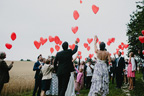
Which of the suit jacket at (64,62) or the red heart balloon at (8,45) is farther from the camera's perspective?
the red heart balloon at (8,45)

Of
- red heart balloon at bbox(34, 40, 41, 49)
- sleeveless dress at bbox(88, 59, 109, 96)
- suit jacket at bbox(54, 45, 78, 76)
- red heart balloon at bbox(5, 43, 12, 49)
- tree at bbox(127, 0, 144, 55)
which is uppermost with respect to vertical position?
tree at bbox(127, 0, 144, 55)

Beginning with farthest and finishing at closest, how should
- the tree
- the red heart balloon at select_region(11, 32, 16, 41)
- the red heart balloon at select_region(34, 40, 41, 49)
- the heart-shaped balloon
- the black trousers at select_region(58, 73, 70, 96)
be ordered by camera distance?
the tree, the heart-shaped balloon, the red heart balloon at select_region(34, 40, 41, 49), the red heart balloon at select_region(11, 32, 16, 41), the black trousers at select_region(58, 73, 70, 96)

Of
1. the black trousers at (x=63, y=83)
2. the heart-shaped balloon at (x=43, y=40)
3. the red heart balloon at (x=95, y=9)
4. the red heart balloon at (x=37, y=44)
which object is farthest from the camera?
the heart-shaped balloon at (x=43, y=40)

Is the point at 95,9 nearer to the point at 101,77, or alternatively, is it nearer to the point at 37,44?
the point at 101,77

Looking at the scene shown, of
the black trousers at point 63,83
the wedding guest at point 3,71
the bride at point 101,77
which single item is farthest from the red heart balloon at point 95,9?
the wedding guest at point 3,71

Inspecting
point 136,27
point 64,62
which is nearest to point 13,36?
point 64,62

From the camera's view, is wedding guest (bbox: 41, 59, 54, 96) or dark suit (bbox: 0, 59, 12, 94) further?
wedding guest (bbox: 41, 59, 54, 96)

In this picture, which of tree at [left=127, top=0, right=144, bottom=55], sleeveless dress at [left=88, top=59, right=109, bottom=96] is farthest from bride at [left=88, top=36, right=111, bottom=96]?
tree at [left=127, top=0, right=144, bottom=55]

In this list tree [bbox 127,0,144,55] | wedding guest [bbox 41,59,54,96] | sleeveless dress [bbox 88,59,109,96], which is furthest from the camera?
tree [bbox 127,0,144,55]

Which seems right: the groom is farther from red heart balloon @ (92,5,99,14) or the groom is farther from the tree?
the tree

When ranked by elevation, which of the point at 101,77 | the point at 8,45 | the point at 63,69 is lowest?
the point at 101,77

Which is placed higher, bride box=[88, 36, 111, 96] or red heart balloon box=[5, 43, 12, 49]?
red heart balloon box=[5, 43, 12, 49]

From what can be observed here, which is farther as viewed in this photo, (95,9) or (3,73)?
(95,9)

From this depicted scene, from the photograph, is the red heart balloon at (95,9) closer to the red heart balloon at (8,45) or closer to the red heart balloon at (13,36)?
the red heart balloon at (13,36)
